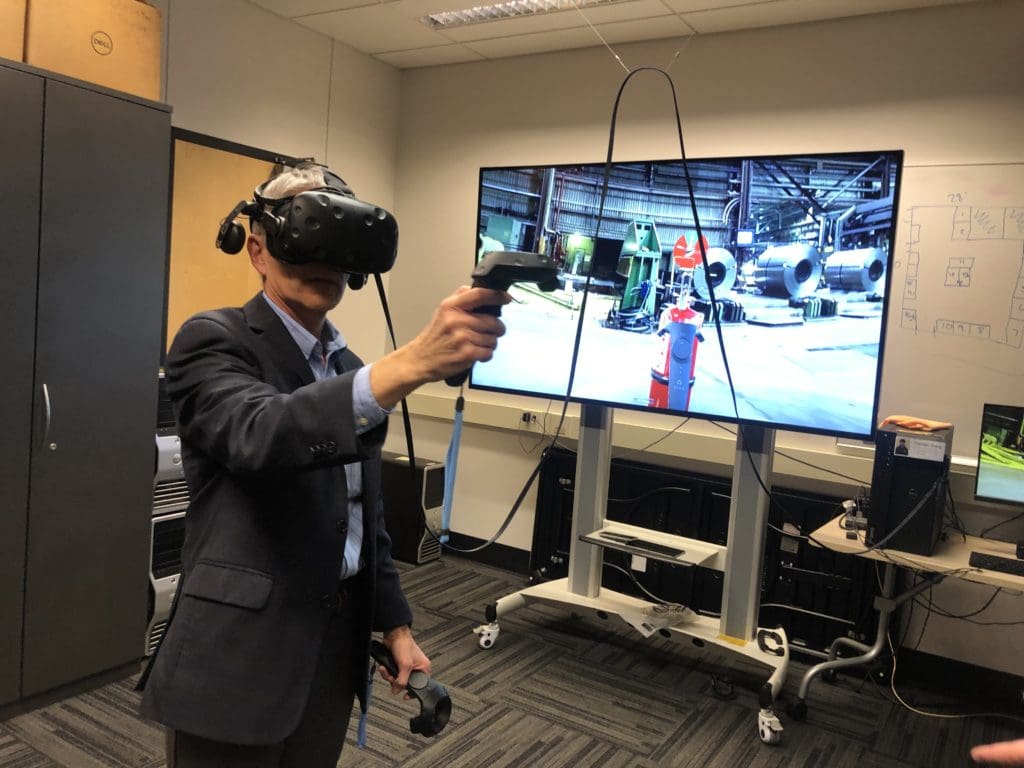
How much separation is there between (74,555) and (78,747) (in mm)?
599

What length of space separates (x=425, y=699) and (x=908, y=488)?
2.03m

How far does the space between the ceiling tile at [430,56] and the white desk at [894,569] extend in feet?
9.74

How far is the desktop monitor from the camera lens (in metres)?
2.62

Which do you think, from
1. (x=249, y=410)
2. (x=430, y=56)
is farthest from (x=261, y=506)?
(x=430, y=56)

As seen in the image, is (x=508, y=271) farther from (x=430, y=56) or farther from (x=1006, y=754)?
(x=430, y=56)

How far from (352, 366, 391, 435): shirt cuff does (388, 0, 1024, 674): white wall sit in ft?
9.48

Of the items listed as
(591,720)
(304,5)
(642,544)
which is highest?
(304,5)

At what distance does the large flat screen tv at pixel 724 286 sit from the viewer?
106 inches

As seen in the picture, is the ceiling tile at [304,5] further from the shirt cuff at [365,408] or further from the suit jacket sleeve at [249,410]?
the shirt cuff at [365,408]

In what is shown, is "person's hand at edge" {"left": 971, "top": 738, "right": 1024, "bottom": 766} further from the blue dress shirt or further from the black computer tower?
the black computer tower

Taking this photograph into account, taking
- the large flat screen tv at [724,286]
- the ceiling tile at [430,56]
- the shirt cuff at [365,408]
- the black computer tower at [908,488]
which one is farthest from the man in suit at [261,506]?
the ceiling tile at [430,56]

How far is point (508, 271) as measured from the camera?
79cm

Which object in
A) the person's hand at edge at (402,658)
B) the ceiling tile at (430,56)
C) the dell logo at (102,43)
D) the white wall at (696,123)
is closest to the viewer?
the person's hand at edge at (402,658)

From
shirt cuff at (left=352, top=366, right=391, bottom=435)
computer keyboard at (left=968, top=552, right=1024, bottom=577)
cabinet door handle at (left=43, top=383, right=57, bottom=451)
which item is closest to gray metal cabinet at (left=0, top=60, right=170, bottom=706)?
cabinet door handle at (left=43, top=383, right=57, bottom=451)
